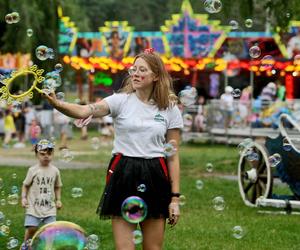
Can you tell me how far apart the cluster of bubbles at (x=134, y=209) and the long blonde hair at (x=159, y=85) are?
2.00ft

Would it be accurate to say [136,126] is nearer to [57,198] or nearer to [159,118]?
[159,118]

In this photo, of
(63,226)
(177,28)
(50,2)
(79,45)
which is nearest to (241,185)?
(63,226)

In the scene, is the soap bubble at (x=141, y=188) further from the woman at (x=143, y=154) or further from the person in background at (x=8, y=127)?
the person in background at (x=8, y=127)

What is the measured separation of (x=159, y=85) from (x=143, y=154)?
0.46 metres

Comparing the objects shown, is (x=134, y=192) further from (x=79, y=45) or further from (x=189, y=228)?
(x=79, y=45)

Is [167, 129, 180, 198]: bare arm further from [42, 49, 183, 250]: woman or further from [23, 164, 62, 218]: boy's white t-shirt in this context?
[23, 164, 62, 218]: boy's white t-shirt

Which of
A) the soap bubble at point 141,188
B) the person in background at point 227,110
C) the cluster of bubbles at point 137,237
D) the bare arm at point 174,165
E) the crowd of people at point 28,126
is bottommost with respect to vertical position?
the crowd of people at point 28,126

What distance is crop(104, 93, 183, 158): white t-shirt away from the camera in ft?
16.1

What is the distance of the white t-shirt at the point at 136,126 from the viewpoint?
16.1 feet

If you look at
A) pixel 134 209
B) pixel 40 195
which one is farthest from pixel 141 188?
pixel 40 195

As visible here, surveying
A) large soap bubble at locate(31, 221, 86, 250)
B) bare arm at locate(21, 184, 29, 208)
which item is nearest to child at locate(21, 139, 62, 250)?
bare arm at locate(21, 184, 29, 208)

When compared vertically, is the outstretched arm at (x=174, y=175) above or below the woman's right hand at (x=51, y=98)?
below

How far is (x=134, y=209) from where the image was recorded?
187 inches

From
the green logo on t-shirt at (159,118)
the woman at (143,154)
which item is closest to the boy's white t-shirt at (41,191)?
the woman at (143,154)
